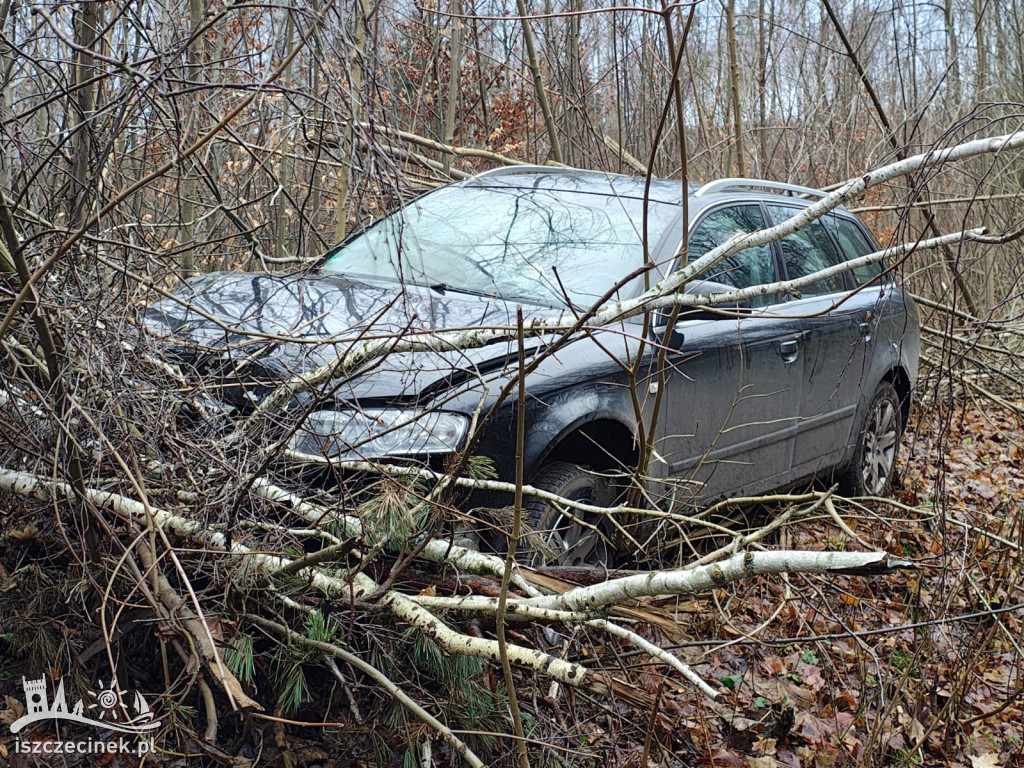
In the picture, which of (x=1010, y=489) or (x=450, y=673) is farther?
(x=1010, y=489)

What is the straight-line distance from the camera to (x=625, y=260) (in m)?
4.22

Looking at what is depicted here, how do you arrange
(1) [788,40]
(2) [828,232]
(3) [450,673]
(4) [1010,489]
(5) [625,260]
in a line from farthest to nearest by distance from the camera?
(1) [788,40] → (4) [1010,489] → (2) [828,232] → (5) [625,260] → (3) [450,673]

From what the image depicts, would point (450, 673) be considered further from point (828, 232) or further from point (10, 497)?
point (828, 232)

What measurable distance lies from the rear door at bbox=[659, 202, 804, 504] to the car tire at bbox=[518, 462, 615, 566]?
0.43 meters

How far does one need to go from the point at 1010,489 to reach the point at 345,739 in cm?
568

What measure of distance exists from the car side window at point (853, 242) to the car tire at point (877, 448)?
738 mm

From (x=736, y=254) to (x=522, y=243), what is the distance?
113 cm

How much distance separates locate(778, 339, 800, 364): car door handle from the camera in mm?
4875

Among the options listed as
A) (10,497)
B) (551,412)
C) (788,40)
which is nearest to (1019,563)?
(551,412)

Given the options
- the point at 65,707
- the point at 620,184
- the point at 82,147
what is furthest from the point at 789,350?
the point at 65,707

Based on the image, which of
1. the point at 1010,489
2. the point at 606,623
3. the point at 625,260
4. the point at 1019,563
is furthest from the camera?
the point at 1010,489

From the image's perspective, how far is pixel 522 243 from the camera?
172 inches

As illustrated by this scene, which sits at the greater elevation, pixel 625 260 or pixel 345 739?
pixel 625 260

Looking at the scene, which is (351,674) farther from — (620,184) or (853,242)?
(853,242)
